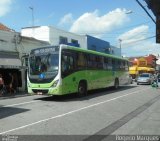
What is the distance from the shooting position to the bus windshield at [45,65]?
19391 mm

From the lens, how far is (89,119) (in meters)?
13.2

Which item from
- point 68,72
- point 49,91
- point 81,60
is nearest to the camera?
point 49,91

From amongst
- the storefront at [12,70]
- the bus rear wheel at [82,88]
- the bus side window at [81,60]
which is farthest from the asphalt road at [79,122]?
the storefront at [12,70]

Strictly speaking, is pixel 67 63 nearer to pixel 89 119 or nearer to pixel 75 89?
pixel 75 89

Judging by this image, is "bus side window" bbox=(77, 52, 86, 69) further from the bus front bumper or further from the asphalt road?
the asphalt road

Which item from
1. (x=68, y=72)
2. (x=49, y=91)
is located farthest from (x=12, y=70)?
(x=49, y=91)

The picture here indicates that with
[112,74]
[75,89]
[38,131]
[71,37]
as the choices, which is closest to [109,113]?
[38,131]

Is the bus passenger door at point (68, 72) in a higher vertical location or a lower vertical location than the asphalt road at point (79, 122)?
higher

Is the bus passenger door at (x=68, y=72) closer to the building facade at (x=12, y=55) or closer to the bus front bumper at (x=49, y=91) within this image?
the bus front bumper at (x=49, y=91)

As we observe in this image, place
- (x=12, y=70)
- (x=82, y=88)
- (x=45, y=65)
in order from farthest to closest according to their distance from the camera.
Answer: (x=12, y=70)
(x=82, y=88)
(x=45, y=65)

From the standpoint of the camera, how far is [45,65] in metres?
19.7

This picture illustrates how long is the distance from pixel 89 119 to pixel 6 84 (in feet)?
53.3

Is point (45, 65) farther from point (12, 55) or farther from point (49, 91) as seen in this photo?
point (12, 55)

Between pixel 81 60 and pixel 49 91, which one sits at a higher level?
pixel 81 60
